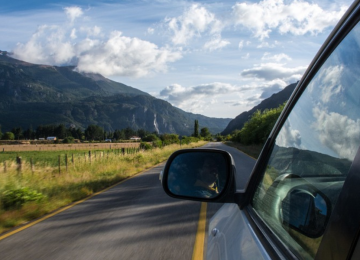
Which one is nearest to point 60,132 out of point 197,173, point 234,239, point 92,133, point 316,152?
point 92,133

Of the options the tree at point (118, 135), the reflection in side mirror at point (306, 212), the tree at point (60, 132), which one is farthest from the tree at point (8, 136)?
the reflection in side mirror at point (306, 212)

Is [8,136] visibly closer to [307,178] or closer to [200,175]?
[200,175]

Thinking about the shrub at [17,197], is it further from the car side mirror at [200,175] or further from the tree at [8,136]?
the tree at [8,136]

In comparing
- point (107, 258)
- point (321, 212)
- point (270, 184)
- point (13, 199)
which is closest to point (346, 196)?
point (321, 212)

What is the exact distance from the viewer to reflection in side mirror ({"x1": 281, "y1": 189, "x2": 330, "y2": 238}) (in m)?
1.25

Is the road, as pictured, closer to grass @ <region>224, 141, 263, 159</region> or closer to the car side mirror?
the car side mirror

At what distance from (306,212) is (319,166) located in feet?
0.62

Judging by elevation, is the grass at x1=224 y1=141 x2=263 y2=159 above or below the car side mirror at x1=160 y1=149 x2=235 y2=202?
below

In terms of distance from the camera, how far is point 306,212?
54.9 inches

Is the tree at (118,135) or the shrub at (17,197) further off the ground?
the tree at (118,135)

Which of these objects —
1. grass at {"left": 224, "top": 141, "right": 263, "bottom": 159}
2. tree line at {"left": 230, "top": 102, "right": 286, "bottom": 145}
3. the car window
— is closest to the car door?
the car window

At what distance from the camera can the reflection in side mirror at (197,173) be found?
2268 millimetres

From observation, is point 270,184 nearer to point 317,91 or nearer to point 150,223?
Answer: point 317,91

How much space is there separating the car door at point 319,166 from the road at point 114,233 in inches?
127
